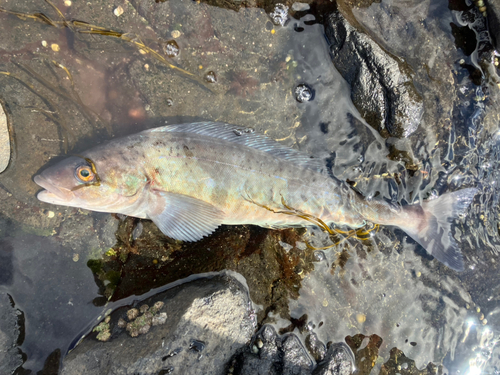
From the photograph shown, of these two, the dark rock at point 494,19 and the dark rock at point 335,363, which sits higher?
the dark rock at point 494,19

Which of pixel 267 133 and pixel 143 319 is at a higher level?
pixel 267 133

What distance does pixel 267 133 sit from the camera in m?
4.58

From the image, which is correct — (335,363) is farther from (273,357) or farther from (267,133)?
(267,133)

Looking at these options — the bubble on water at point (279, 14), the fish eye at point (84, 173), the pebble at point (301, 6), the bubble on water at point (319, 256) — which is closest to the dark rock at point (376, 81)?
the pebble at point (301, 6)

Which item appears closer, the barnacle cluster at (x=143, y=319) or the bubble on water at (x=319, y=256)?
the barnacle cluster at (x=143, y=319)

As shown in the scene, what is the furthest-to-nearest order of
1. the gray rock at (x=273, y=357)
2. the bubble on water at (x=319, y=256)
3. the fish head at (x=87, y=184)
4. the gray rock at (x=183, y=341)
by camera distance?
the bubble on water at (x=319, y=256) → the fish head at (x=87, y=184) → the gray rock at (x=273, y=357) → the gray rock at (x=183, y=341)

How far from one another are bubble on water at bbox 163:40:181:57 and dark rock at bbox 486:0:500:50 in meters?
4.41

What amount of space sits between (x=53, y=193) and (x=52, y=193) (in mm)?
21

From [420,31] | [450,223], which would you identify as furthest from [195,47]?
[450,223]

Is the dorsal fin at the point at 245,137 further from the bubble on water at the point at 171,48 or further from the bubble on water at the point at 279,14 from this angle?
the bubble on water at the point at 279,14

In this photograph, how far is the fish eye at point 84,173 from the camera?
11.7 ft

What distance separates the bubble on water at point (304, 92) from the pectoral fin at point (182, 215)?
2182mm

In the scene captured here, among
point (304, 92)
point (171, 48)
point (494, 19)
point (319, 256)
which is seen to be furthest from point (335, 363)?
point (494, 19)

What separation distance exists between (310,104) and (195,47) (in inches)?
76.8
